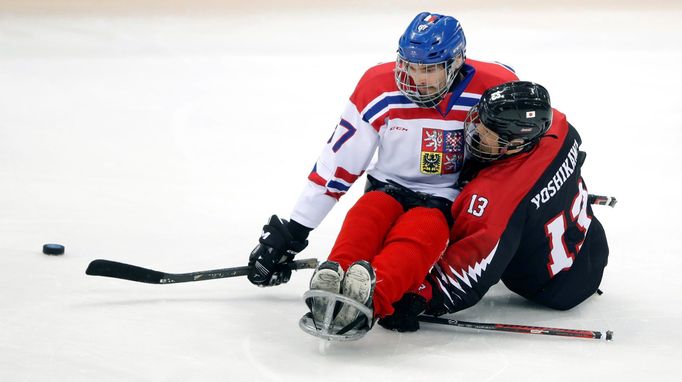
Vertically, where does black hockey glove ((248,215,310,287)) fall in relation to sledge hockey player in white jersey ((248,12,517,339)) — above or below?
below

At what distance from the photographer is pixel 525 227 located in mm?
3439

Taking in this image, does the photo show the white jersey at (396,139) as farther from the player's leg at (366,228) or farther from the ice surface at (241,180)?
the ice surface at (241,180)

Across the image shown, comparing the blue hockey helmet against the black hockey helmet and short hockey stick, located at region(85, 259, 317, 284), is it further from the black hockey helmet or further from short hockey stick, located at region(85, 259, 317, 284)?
short hockey stick, located at region(85, 259, 317, 284)

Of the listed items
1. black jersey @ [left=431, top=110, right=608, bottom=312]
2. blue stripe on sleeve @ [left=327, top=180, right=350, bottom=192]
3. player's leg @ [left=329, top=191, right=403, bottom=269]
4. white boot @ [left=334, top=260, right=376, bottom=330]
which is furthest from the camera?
blue stripe on sleeve @ [left=327, top=180, right=350, bottom=192]

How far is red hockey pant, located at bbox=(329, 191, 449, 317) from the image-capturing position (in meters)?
3.14

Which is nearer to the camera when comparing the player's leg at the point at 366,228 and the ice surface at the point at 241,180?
the ice surface at the point at 241,180

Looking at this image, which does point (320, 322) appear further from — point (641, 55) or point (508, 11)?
point (508, 11)

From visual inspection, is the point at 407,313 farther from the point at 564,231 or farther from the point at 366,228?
the point at 564,231

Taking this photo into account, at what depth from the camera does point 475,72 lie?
3.50 metres

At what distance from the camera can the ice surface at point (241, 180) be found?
312 cm

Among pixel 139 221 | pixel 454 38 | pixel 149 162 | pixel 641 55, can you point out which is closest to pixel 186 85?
pixel 149 162

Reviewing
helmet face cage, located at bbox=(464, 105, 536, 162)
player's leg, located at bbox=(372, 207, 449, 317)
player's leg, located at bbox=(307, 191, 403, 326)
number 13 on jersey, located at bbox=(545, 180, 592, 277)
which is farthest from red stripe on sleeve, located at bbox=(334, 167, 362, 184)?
number 13 on jersey, located at bbox=(545, 180, 592, 277)

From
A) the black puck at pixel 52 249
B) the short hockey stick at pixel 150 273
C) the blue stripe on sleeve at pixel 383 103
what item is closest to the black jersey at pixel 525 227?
the blue stripe on sleeve at pixel 383 103

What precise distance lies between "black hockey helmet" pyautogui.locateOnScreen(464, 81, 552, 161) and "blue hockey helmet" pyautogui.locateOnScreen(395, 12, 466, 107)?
0.44ft
